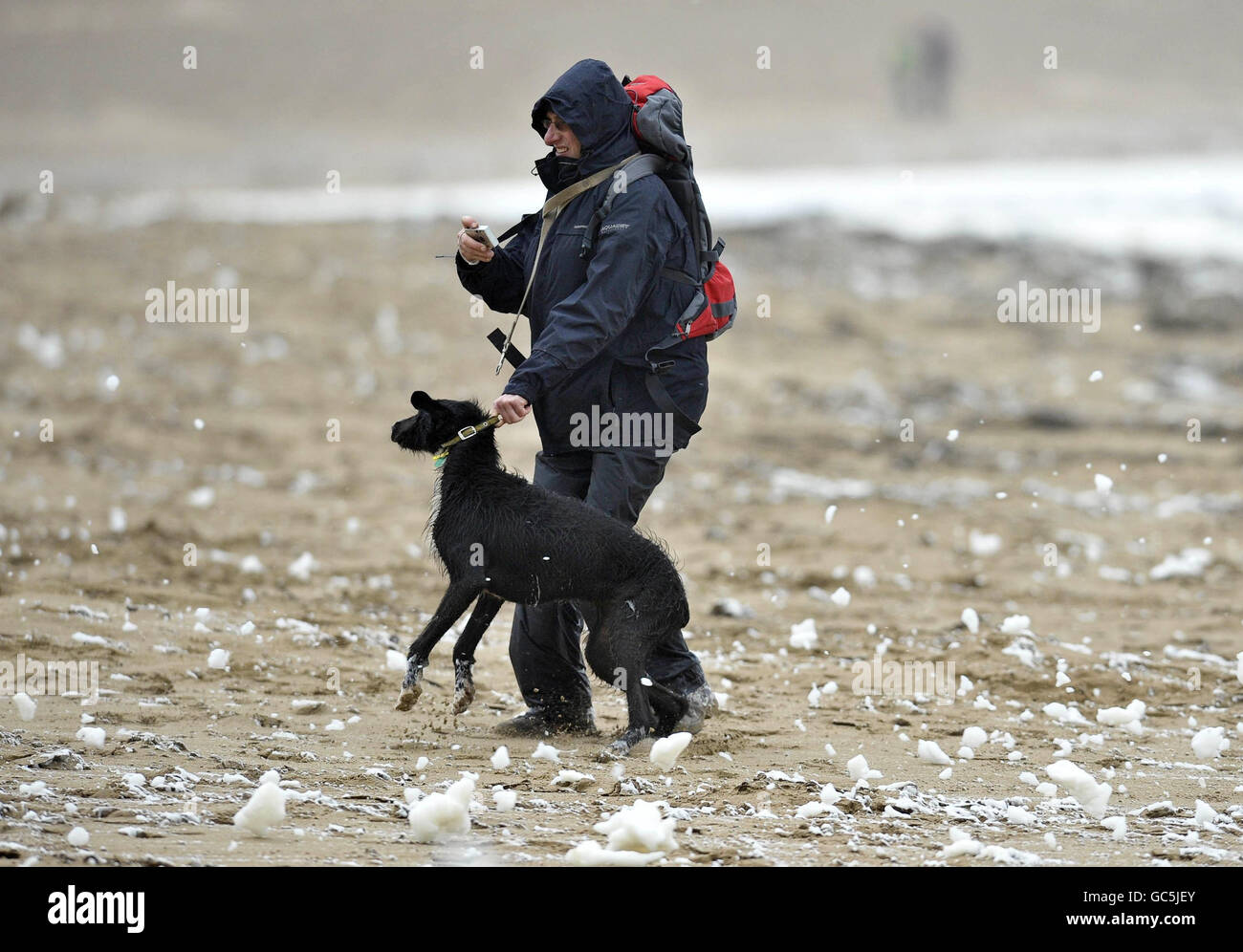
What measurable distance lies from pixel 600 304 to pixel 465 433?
2.31 feet

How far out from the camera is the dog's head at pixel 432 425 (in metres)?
5.73

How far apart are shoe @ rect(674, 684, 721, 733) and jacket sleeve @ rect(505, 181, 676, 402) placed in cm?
148

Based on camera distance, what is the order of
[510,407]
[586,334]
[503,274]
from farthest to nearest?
[503,274], [586,334], [510,407]

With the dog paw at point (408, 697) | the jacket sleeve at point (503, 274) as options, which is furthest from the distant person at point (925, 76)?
the dog paw at point (408, 697)

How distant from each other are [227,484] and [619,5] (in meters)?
47.6

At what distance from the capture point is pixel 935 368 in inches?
690

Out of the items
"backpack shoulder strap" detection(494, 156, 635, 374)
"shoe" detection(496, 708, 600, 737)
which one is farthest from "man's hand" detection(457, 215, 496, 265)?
"shoe" detection(496, 708, 600, 737)

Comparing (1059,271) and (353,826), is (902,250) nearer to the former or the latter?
(1059,271)

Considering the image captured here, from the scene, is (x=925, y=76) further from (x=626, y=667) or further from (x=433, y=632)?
(x=433, y=632)

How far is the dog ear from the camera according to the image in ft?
18.3

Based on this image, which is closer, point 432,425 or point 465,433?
point 465,433

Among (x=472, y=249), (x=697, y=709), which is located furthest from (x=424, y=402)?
(x=697, y=709)

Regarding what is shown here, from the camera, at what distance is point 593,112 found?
5613 millimetres

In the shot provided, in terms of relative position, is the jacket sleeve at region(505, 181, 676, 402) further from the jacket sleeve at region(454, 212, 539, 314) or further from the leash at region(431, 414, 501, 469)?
the jacket sleeve at region(454, 212, 539, 314)
